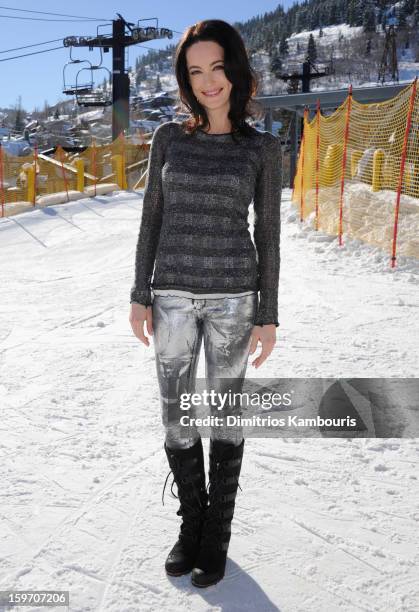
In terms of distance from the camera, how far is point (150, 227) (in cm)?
207

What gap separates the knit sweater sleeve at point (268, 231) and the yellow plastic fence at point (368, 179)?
242 inches

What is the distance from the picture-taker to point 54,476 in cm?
297

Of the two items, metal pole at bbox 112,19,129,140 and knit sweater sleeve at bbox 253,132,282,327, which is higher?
metal pole at bbox 112,19,129,140

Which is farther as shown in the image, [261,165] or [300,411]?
[300,411]

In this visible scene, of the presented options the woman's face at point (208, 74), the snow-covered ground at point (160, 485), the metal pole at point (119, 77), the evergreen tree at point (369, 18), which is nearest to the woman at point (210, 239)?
the woman's face at point (208, 74)

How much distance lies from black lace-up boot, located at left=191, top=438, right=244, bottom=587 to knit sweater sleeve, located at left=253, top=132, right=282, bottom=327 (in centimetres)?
55

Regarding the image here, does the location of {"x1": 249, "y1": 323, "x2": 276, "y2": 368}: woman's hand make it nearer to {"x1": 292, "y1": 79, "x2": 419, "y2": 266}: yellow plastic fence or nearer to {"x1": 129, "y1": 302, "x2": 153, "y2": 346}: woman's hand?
{"x1": 129, "y1": 302, "x2": 153, "y2": 346}: woman's hand

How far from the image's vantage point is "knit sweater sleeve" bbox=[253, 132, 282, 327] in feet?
6.44

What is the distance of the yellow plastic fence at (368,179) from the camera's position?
8.49m

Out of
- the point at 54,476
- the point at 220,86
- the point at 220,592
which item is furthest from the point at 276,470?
the point at 220,86

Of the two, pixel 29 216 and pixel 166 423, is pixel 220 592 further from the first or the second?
pixel 29 216

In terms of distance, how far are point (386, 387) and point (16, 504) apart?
2735 mm

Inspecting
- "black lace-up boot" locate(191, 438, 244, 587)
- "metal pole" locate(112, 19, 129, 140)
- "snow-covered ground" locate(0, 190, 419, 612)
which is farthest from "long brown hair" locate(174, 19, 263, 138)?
"metal pole" locate(112, 19, 129, 140)

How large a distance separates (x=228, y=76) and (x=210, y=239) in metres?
0.57
